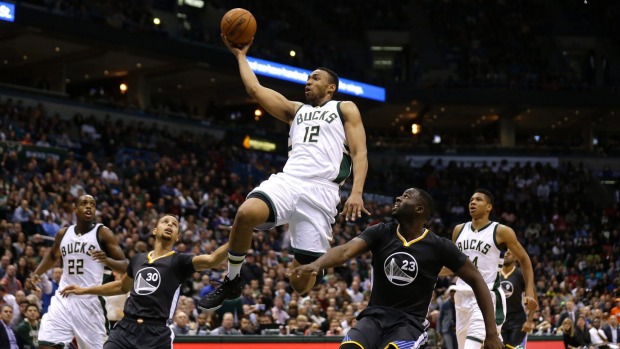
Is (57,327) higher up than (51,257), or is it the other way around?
(51,257)

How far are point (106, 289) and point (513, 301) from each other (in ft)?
18.3

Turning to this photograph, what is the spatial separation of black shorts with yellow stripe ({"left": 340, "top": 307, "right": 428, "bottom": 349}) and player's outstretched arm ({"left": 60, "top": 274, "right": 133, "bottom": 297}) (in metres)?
2.90

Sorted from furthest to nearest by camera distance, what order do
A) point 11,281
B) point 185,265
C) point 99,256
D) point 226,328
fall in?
point 11,281, point 226,328, point 99,256, point 185,265

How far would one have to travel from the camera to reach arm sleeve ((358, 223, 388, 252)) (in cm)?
761

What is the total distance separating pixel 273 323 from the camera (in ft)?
55.5

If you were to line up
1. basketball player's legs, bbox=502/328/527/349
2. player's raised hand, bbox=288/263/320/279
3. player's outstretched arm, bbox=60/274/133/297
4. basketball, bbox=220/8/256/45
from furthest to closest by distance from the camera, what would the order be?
basketball player's legs, bbox=502/328/527/349, player's outstretched arm, bbox=60/274/133/297, basketball, bbox=220/8/256/45, player's raised hand, bbox=288/263/320/279

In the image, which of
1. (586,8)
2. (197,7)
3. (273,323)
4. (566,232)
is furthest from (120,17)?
(586,8)

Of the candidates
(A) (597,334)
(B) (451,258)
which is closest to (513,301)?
(B) (451,258)

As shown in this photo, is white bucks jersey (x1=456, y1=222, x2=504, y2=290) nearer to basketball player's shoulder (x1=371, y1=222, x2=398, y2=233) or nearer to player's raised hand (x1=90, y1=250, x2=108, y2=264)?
basketball player's shoulder (x1=371, y1=222, x2=398, y2=233)

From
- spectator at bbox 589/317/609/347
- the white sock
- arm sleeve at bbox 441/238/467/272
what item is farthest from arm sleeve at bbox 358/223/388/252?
spectator at bbox 589/317/609/347

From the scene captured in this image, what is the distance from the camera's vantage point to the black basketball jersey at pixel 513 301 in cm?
1259

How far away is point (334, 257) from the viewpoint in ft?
23.9

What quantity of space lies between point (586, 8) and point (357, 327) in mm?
43433

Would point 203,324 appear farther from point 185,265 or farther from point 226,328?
point 185,265
